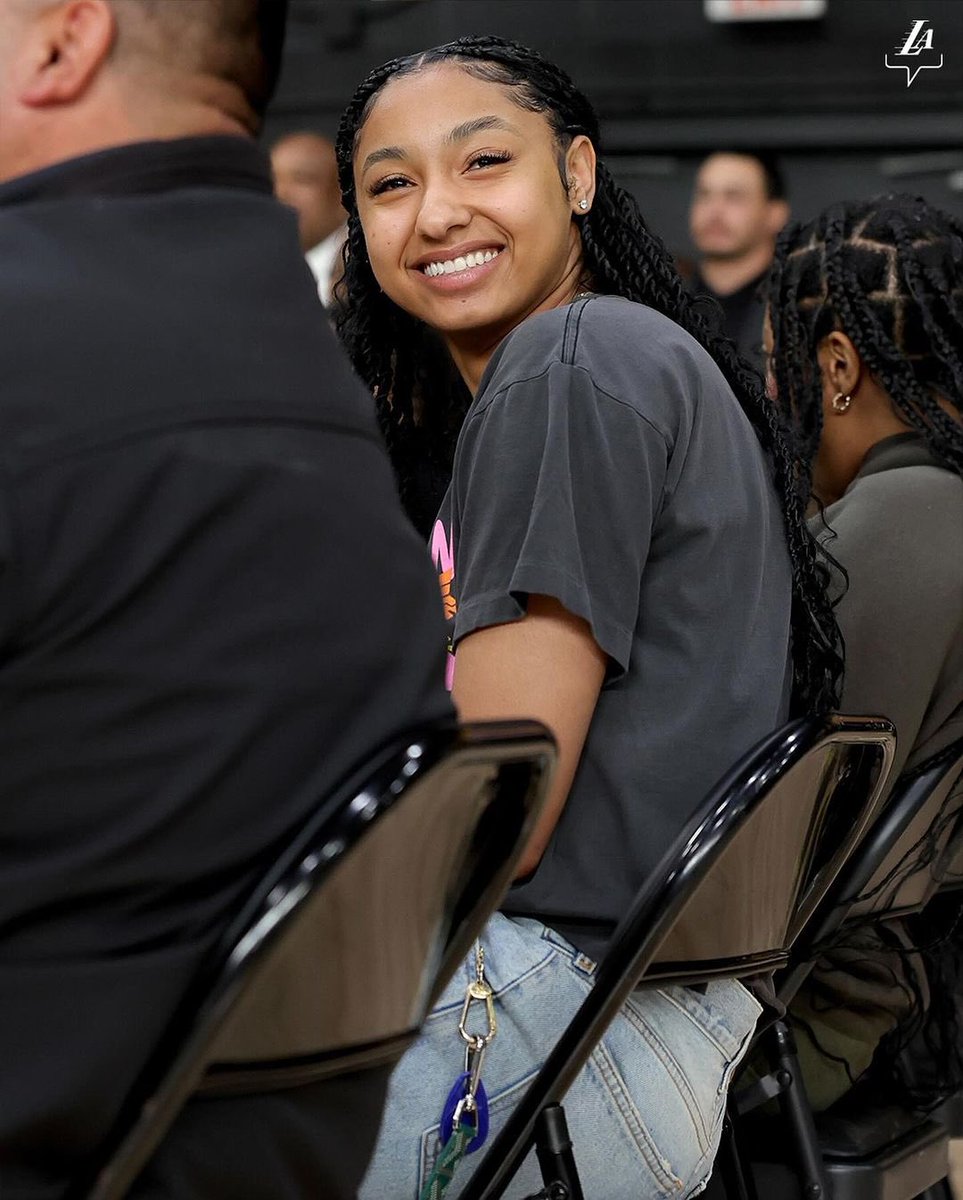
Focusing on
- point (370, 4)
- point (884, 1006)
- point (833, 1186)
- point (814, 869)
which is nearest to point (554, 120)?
point (814, 869)

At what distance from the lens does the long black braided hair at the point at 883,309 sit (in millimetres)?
2119

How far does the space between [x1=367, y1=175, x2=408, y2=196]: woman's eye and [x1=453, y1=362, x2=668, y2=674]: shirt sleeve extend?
478mm

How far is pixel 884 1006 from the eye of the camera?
1755 mm

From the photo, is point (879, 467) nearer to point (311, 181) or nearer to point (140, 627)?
point (140, 627)

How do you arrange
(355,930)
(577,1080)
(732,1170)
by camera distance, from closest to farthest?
1. (355,930)
2. (577,1080)
3. (732,1170)

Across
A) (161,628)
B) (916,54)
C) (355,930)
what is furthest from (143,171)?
(916,54)

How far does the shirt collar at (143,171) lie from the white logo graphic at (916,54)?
481 centimetres

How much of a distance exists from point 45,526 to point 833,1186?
1.16 meters

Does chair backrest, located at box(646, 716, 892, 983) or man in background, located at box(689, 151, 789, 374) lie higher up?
man in background, located at box(689, 151, 789, 374)

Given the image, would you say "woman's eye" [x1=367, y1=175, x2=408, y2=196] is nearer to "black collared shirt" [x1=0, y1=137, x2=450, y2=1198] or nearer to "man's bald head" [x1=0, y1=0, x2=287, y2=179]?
"man's bald head" [x1=0, y1=0, x2=287, y2=179]

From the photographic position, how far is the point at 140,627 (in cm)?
86

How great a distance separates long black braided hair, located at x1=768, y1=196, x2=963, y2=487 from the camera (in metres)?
2.12

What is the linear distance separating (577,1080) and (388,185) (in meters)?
0.98

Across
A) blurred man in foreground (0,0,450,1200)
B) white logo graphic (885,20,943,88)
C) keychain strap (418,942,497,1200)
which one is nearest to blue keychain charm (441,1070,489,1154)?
keychain strap (418,942,497,1200)
